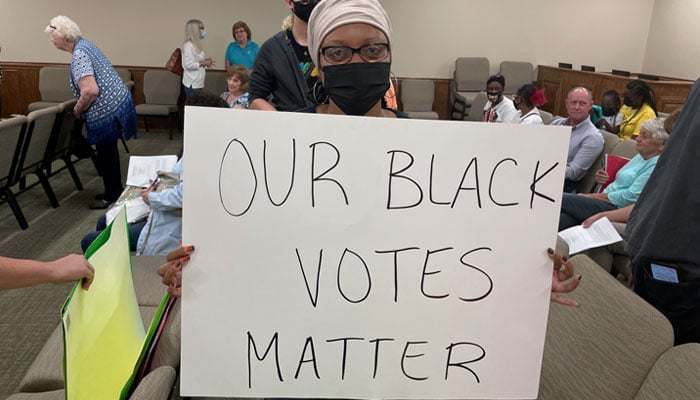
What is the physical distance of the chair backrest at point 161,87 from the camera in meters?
7.57

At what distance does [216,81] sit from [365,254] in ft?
24.8

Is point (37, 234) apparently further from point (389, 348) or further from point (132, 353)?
point (389, 348)

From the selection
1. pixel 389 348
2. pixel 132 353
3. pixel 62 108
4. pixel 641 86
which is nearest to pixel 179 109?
pixel 62 108

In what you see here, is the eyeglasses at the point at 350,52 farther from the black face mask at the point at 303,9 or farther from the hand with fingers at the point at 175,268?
the black face mask at the point at 303,9

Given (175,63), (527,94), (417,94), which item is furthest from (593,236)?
(175,63)

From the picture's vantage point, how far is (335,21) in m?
1.01

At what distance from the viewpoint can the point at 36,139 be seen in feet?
13.0

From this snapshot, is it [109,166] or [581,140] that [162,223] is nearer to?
[109,166]

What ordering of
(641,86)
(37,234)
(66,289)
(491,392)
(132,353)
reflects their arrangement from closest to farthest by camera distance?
(491,392) → (132,353) → (66,289) → (37,234) → (641,86)

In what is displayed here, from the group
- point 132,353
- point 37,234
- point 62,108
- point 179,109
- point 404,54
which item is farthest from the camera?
point 404,54

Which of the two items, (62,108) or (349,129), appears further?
(62,108)

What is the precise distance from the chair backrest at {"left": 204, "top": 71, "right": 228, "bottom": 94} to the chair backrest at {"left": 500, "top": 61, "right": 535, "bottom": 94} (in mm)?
4675

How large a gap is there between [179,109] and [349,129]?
24.6 ft

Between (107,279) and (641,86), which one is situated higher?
(641,86)
